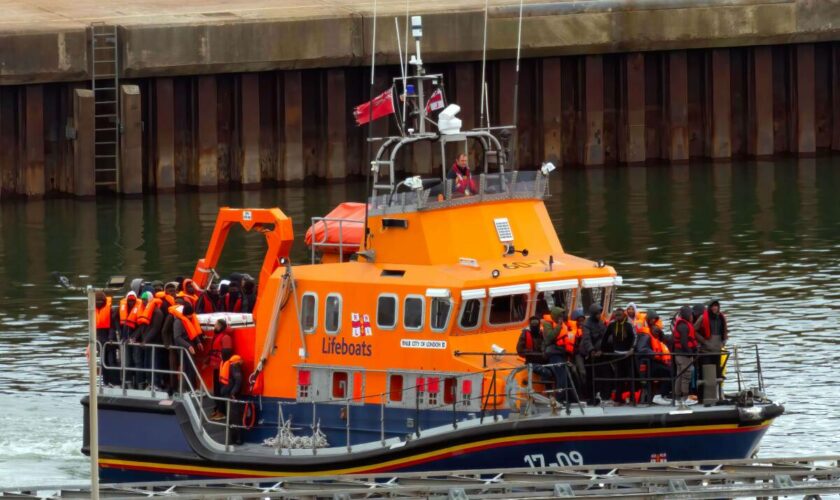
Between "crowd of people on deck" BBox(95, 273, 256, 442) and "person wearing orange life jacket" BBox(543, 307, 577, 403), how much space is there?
3.89 metres

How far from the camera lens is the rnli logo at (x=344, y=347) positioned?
2175 cm

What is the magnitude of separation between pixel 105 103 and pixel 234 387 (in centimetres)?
2373

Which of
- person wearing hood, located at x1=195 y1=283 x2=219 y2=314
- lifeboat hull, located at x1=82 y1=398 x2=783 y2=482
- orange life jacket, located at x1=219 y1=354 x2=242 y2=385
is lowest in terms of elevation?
A: lifeboat hull, located at x1=82 y1=398 x2=783 y2=482

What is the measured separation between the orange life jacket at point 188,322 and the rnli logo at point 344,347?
6.12 ft

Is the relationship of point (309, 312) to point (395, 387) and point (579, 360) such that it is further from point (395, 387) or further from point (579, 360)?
point (579, 360)

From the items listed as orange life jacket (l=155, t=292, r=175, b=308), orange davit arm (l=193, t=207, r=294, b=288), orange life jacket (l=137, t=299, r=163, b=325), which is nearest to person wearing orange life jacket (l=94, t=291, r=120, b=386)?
orange life jacket (l=137, t=299, r=163, b=325)

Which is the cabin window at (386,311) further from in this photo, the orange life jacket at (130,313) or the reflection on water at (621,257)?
the reflection on water at (621,257)

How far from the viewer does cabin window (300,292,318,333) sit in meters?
22.1

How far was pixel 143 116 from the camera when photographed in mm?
45781

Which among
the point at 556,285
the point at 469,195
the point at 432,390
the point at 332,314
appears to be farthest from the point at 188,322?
the point at 556,285

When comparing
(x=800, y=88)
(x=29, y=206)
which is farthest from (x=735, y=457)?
(x=800, y=88)

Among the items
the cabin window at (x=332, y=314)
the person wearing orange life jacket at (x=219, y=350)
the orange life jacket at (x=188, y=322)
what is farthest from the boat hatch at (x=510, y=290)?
the orange life jacket at (x=188, y=322)

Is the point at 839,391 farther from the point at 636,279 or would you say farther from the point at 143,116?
the point at 143,116

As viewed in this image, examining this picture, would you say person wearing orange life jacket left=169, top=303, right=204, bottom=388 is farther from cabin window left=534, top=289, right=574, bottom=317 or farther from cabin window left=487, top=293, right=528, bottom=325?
cabin window left=534, top=289, right=574, bottom=317
